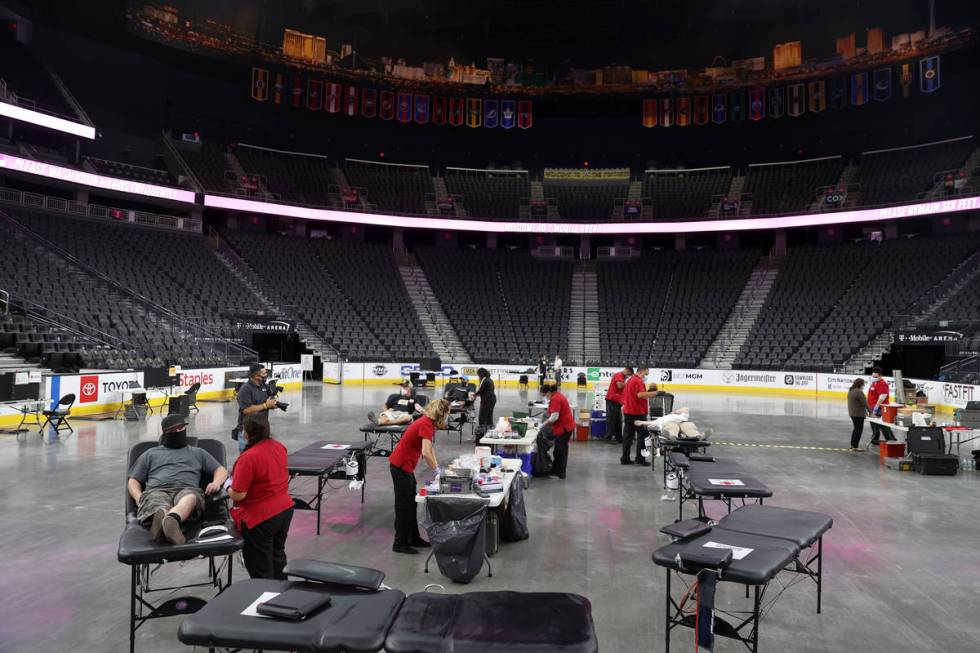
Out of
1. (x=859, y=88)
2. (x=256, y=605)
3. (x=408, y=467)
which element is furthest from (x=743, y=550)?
(x=859, y=88)

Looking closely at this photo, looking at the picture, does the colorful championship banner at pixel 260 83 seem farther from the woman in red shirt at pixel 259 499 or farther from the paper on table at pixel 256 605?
the paper on table at pixel 256 605

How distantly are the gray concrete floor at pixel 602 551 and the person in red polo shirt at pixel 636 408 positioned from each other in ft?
1.66

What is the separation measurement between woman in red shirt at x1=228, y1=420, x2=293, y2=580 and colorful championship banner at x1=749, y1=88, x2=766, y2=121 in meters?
40.4

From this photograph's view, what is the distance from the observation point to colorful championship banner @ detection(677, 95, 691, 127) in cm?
3953

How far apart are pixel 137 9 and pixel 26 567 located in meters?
36.5

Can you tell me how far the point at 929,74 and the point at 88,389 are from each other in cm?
4167

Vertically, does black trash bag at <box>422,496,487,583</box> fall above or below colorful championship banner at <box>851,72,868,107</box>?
below

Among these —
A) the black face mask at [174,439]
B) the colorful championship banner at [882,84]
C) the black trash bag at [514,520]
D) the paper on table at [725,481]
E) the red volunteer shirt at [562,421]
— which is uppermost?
the colorful championship banner at [882,84]

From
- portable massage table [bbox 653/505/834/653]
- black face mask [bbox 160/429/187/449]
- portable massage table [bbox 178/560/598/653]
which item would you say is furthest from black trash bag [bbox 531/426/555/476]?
portable massage table [bbox 178/560/598/653]

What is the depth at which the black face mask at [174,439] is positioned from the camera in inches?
201

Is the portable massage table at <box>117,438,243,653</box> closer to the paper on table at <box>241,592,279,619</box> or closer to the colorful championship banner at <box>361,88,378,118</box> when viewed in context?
the paper on table at <box>241,592,279,619</box>

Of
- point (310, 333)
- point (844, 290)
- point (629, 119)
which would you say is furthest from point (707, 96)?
point (310, 333)

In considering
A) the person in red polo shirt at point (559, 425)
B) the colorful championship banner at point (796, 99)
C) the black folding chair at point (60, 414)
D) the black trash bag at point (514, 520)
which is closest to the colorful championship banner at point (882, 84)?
the colorful championship banner at point (796, 99)

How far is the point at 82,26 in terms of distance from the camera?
3231cm
